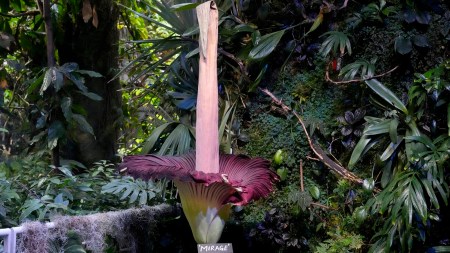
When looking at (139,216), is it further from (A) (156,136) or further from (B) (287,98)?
(B) (287,98)

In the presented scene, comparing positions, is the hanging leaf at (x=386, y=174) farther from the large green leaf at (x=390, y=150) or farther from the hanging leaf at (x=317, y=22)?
the hanging leaf at (x=317, y=22)

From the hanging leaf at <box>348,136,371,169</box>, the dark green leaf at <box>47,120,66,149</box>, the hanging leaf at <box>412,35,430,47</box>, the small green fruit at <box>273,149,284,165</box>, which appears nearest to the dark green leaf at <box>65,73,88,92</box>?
the dark green leaf at <box>47,120,66,149</box>

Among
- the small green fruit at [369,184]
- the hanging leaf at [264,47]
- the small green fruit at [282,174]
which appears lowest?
the small green fruit at [282,174]

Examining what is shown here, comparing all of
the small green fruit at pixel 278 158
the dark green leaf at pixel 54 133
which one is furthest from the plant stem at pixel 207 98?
the dark green leaf at pixel 54 133

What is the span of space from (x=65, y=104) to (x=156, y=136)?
55 centimetres

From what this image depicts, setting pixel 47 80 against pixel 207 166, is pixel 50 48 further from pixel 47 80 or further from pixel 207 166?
pixel 207 166

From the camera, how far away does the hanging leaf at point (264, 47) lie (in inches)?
119

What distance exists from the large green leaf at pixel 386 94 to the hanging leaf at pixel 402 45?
0.64 ft

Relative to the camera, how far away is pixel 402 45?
280 centimetres

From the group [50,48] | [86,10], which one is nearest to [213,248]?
[50,48]

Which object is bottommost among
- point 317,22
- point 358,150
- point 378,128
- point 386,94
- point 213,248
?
point 213,248

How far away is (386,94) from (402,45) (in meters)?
0.28

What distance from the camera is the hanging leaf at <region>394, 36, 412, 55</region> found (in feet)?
9.13

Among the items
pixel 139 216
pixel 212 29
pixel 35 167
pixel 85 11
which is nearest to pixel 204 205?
pixel 139 216
